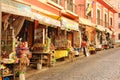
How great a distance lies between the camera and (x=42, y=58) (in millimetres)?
16062

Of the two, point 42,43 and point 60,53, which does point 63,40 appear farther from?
point 42,43

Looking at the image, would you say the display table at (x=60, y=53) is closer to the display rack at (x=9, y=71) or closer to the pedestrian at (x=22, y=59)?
the pedestrian at (x=22, y=59)

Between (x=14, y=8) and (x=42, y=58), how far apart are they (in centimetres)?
540

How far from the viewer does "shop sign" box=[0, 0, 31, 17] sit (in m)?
10.5

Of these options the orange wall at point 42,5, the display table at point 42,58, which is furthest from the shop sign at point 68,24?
the display table at point 42,58

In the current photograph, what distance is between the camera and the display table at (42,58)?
622 inches

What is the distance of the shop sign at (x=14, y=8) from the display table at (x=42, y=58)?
3.99m

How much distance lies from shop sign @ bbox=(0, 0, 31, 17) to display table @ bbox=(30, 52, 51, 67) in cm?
399

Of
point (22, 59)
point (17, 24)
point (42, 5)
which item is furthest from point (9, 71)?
point (42, 5)

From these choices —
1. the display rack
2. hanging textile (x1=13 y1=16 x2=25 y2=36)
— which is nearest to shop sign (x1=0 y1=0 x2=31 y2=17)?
hanging textile (x1=13 y1=16 x2=25 y2=36)

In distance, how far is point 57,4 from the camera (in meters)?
21.6

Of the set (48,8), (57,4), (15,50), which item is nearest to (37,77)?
(15,50)

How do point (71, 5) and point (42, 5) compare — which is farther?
point (71, 5)

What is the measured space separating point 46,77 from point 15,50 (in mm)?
1630
